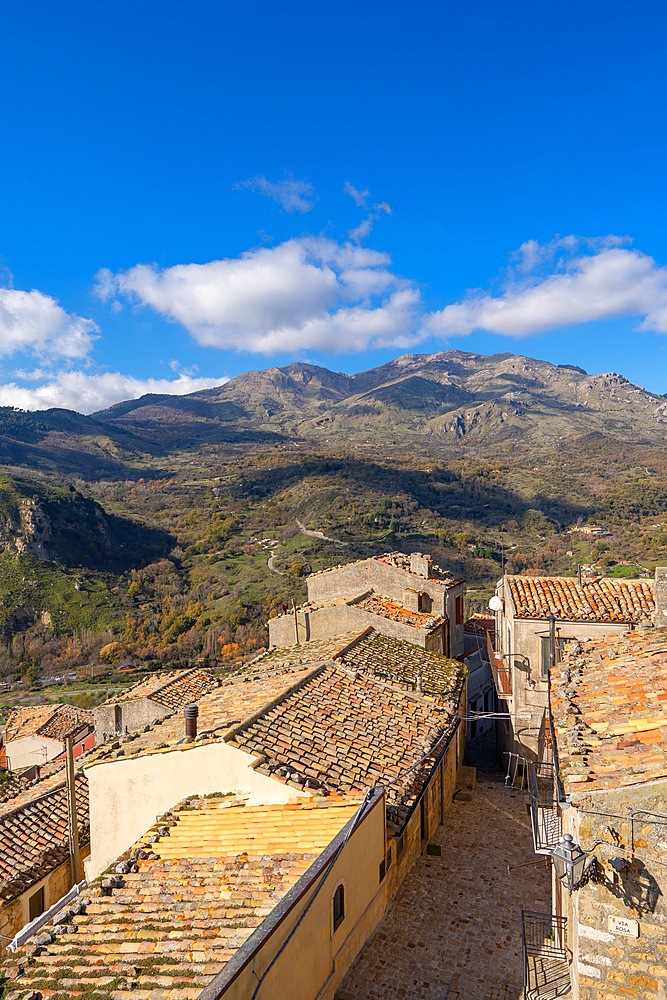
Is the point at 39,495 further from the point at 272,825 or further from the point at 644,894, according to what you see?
the point at 644,894

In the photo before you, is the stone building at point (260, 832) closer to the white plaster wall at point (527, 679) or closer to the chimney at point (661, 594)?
the white plaster wall at point (527, 679)

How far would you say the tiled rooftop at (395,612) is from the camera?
20.6 meters

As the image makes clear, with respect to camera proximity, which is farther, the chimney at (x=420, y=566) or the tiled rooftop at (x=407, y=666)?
the chimney at (x=420, y=566)

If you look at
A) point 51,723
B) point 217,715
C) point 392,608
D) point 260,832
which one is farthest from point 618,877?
point 51,723

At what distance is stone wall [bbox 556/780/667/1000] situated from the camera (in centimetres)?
559

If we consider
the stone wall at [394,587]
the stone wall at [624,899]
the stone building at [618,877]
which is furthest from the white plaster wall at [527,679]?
the stone wall at [624,899]

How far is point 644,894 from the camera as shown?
561 cm

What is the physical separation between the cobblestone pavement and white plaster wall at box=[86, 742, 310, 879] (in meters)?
2.67

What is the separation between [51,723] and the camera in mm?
29812

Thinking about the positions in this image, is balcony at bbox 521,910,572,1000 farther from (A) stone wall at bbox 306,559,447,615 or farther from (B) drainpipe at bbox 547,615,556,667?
(A) stone wall at bbox 306,559,447,615

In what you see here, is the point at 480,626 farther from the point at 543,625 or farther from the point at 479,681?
the point at 543,625

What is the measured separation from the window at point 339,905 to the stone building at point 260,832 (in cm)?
3

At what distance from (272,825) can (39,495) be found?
87.4 m

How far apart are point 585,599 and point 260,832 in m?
12.6
